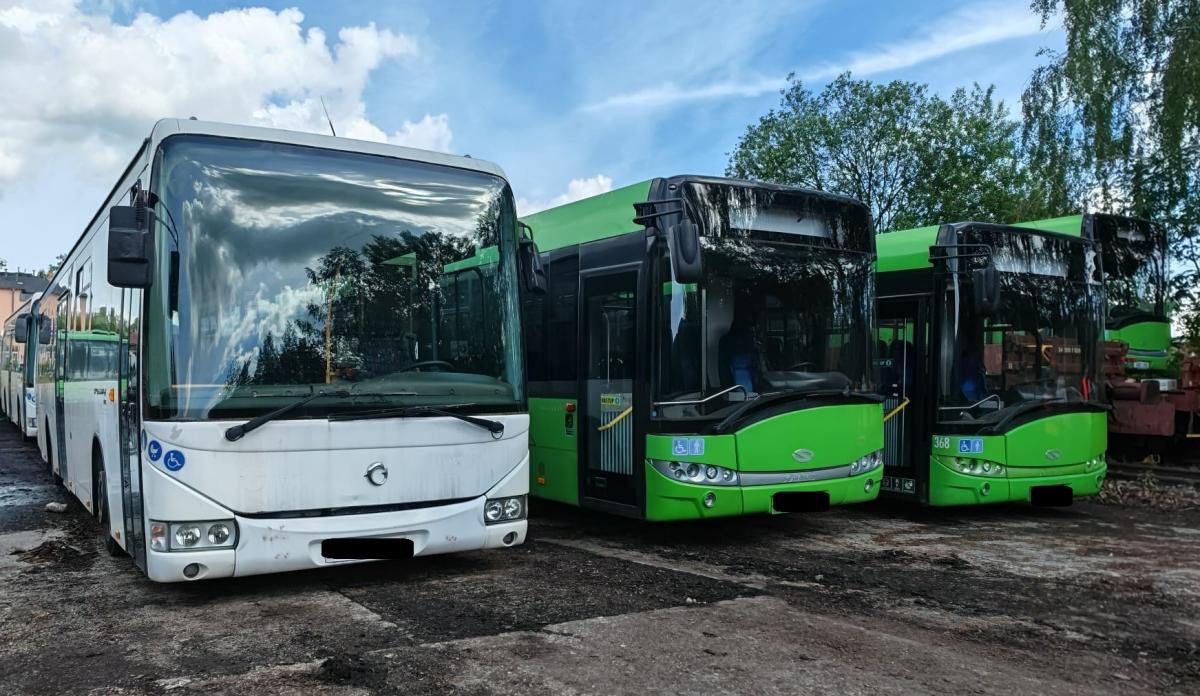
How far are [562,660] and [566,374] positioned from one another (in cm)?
438

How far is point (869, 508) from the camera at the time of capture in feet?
36.8

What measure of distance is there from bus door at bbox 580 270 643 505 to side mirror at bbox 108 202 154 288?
3.82m

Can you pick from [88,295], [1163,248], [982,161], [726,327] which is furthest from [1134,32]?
[88,295]

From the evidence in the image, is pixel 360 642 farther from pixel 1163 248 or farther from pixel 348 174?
pixel 1163 248

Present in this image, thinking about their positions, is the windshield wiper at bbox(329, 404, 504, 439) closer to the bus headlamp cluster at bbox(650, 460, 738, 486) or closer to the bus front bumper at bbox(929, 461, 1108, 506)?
the bus headlamp cluster at bbox(650, 460, 738, 486)

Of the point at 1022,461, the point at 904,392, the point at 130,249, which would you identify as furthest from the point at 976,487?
the point at 130,249

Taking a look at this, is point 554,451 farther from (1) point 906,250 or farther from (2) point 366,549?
(1) point 906,250

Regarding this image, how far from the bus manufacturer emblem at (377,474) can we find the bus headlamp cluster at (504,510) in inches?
30.9

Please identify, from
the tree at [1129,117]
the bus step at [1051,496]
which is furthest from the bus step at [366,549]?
the tree at [1129,117]

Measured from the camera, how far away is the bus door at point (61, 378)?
10.1m

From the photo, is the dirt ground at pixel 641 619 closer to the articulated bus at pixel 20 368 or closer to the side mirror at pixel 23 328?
the side mirror at pixel 23 328

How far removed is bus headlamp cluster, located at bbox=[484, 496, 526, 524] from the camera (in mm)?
6617

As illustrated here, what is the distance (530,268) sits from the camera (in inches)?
278

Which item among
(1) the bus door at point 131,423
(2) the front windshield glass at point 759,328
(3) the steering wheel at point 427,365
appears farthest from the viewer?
(2) the front windshield glass at point 759,328
